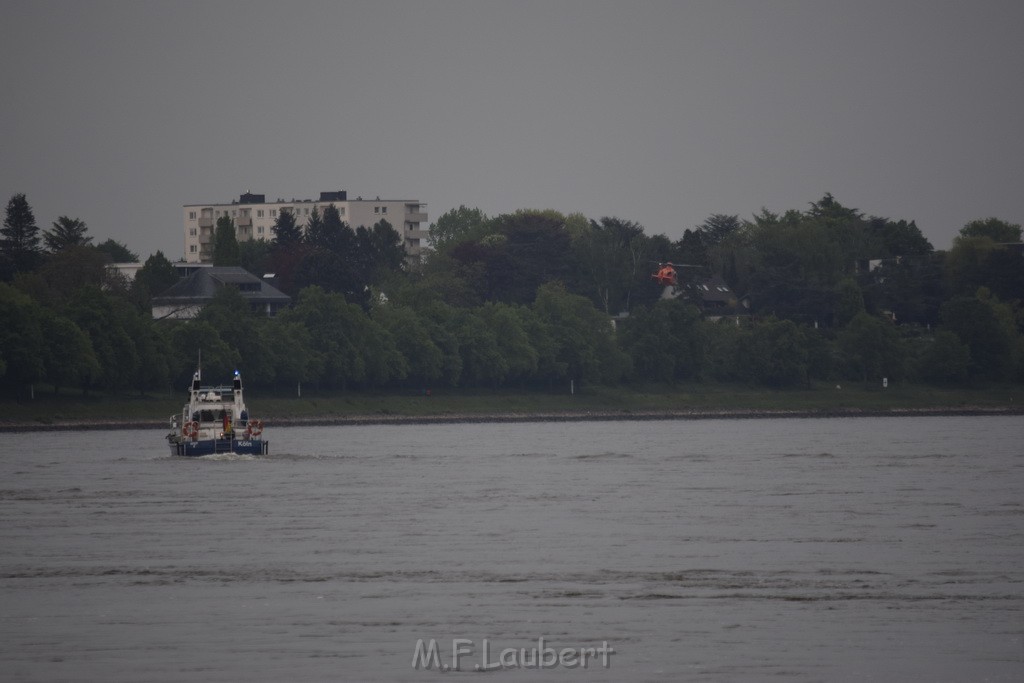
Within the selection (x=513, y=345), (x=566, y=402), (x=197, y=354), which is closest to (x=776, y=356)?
(x=566, y=402)

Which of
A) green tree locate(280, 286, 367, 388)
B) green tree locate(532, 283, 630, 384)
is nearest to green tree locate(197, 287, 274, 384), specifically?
green tree locate(280, 286, 367, 388)

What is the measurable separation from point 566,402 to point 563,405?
1.32 m

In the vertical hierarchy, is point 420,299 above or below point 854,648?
above

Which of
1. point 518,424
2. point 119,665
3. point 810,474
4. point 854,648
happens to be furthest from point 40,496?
point 518,424

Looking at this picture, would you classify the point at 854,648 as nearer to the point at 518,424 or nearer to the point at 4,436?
the point at 4,436

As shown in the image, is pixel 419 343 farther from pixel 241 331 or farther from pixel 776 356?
pixel 776 356

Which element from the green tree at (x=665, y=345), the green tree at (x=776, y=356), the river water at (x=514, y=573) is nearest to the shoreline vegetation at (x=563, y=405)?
the green tree at (x=776, y=356)

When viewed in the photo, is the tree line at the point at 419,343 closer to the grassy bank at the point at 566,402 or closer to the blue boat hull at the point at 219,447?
the grassy bank at the point at 566,402

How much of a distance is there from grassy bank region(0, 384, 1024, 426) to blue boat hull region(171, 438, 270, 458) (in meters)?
45.6

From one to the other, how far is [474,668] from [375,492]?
3856 centimetres

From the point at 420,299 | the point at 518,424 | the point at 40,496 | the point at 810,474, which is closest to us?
the point at 40,496

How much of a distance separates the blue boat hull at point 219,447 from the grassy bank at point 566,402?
1795 inches

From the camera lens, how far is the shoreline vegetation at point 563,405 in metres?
135

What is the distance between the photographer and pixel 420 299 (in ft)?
612
